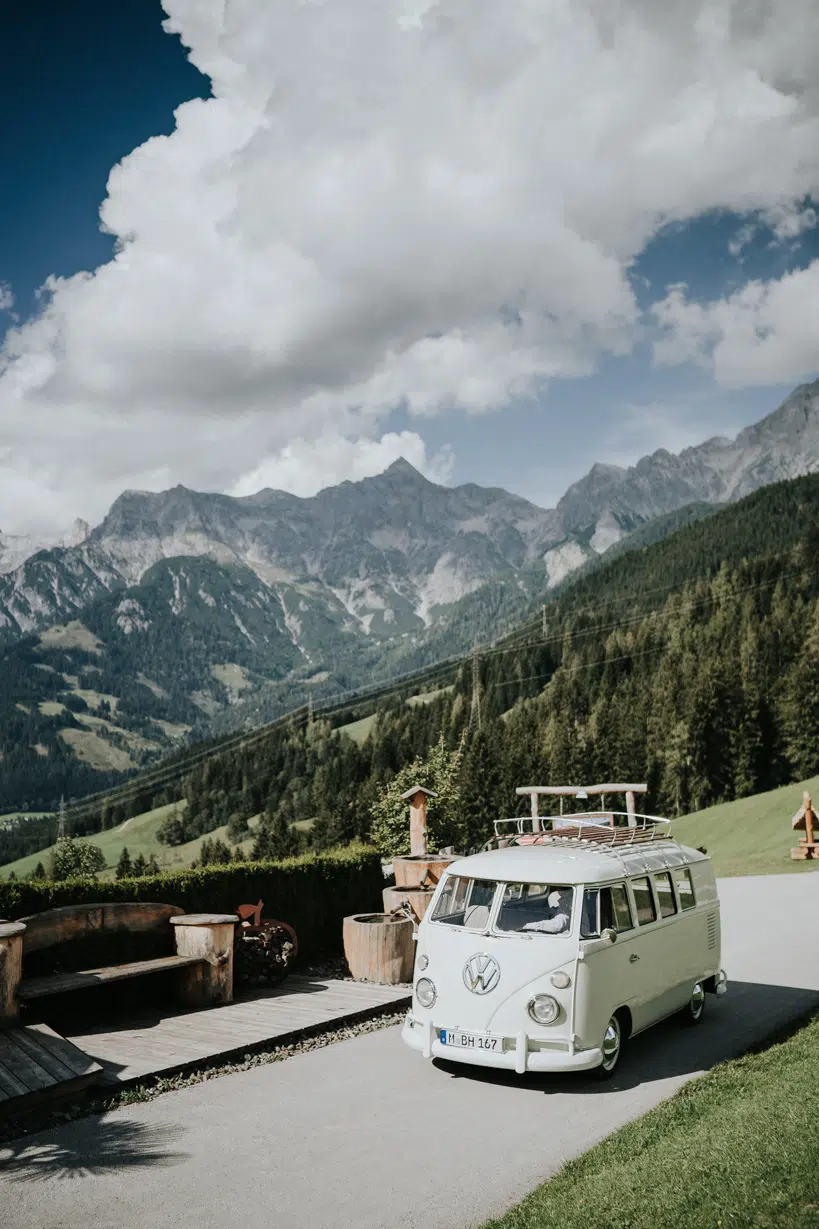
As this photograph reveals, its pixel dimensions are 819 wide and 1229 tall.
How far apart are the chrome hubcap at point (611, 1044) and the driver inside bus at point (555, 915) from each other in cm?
118

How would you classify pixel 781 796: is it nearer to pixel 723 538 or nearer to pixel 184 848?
pixel 184 848

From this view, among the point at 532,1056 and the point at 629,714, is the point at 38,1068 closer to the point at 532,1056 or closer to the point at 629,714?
the point at 532,1056

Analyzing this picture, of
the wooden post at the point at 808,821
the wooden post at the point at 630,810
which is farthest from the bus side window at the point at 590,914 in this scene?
the wooden post at the point at 808,821

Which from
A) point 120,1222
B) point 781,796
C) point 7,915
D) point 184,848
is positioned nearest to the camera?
point 120,1222

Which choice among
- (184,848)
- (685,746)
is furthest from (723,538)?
(184,848)

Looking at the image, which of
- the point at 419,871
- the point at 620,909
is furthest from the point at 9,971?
the point at 419,871

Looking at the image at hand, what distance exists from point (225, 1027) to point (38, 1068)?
9.28ft

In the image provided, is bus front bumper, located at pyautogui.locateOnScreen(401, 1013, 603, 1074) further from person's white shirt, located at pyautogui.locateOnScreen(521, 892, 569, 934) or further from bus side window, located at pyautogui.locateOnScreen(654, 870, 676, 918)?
bus side window, located at pyautogui.locateOnScreen(654, 870, 676, 918)

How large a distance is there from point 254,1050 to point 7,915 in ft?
13.1

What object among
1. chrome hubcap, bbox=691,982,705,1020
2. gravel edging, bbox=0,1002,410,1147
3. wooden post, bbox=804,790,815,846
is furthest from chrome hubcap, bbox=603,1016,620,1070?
wooden post, bbox=804,790,815,846

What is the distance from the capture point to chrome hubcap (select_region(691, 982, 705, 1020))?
39.7ft

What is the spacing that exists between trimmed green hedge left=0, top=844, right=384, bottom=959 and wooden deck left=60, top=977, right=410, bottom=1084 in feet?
5.66

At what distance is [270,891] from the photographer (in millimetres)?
15555

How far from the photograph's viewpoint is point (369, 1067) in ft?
34.1
